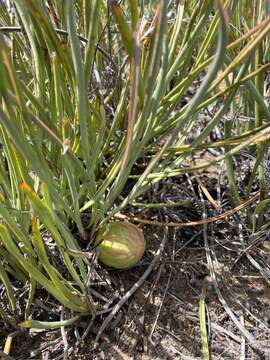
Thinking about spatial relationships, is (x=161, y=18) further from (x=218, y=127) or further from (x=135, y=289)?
(x=218, y=127)

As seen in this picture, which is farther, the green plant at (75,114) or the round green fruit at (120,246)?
the round green fruit at (120,246)

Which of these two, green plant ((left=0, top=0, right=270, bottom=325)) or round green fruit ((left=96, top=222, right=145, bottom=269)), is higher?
green plant ((left=0, top=0, right=270, bottom=325))

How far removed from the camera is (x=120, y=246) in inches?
32.9

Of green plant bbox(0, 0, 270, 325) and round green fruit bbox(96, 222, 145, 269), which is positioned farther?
round green fruit bbox(96, 222, 145, 269)

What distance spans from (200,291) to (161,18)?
57 centimetres

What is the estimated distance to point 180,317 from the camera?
86cm

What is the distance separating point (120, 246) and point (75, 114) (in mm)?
253

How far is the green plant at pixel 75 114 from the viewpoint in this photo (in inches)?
22.2

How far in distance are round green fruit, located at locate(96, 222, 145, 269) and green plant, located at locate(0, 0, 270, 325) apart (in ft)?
0.11

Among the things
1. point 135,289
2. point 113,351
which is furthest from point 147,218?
point 113,351

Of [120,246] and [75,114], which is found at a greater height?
[75,114]

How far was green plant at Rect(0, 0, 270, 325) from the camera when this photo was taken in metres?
0.56

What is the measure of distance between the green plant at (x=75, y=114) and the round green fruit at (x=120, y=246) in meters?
0.03

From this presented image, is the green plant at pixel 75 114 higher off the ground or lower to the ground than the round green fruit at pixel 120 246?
higher
